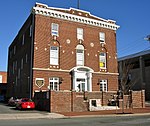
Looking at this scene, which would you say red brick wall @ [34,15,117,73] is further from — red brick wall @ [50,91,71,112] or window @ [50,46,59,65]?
red brick wall @ [50,91,71,112]

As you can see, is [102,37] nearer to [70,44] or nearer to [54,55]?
[70,44]

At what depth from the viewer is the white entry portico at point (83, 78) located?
35.2 m

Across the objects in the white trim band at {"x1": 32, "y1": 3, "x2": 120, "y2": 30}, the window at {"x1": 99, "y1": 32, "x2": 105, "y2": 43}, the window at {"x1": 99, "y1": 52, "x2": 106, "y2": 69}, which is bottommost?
the window at {"x1": 99, "y1": 52, "x2": 106, "y2": 69}

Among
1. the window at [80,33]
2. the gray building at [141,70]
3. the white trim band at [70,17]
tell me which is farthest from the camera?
the gray building at [141,70]

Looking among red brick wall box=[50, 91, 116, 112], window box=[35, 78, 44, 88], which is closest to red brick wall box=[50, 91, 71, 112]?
red brick wall box=[50, 91, 116, 112]

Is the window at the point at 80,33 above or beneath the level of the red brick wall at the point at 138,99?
above

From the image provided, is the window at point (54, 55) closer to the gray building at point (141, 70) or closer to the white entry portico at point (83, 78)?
the white entry portico at point (83, 78)

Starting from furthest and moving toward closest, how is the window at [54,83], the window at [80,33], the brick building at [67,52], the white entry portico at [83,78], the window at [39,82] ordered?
the window at [80,33] < the white entry portico at [83,78] < the window at [54,83] < the brick building at [67,52] < the window at [39,82]

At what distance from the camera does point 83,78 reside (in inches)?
1407

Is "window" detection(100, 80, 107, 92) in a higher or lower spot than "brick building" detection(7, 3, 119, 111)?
lower

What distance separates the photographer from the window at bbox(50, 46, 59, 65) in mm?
33941

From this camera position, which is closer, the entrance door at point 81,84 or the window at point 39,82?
the window at point 39,82

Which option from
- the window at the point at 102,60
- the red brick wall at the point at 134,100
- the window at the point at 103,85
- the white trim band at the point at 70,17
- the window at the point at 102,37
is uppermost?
the white trim band at the point at 70,17

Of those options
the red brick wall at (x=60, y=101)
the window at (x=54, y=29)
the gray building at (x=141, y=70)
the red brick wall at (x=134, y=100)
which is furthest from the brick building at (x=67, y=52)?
the gray building at (x=141, y=70)
